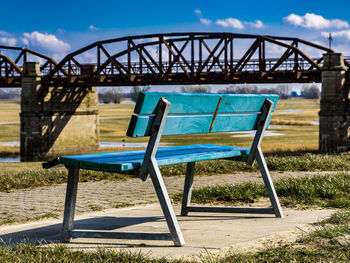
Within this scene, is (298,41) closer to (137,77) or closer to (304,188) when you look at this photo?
(137,77)

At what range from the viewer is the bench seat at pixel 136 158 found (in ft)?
16.5

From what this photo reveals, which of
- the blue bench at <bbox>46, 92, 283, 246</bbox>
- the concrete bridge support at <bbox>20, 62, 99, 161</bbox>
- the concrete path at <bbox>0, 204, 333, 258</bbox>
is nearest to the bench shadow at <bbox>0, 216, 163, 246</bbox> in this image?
the concrete path at <bbox>0, 204, 333, 258</bbox>

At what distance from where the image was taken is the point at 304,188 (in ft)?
25.1

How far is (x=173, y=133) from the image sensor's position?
5273mm

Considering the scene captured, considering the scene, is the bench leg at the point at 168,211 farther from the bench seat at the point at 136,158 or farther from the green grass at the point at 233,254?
the green grass at the point at 233,254

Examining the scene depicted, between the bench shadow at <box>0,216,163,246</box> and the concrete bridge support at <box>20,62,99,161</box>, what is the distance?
4143cm

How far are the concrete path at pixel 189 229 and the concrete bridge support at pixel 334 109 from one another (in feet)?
95.5

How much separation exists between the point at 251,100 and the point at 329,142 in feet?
98.2

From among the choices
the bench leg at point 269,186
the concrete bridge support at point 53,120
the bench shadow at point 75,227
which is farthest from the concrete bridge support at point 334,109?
the bench shadow at point 75,227

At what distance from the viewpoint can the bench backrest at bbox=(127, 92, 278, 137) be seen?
482 cm

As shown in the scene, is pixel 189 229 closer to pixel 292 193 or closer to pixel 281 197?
pixel 281 197

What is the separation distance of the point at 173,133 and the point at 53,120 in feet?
147

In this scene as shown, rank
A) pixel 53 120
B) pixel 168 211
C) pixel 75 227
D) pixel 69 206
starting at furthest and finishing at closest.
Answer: pixel 53 120
pixel 75 227
pixel 69 206
pixel 168 211

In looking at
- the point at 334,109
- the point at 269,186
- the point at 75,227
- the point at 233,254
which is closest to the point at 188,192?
the point at 269,186
